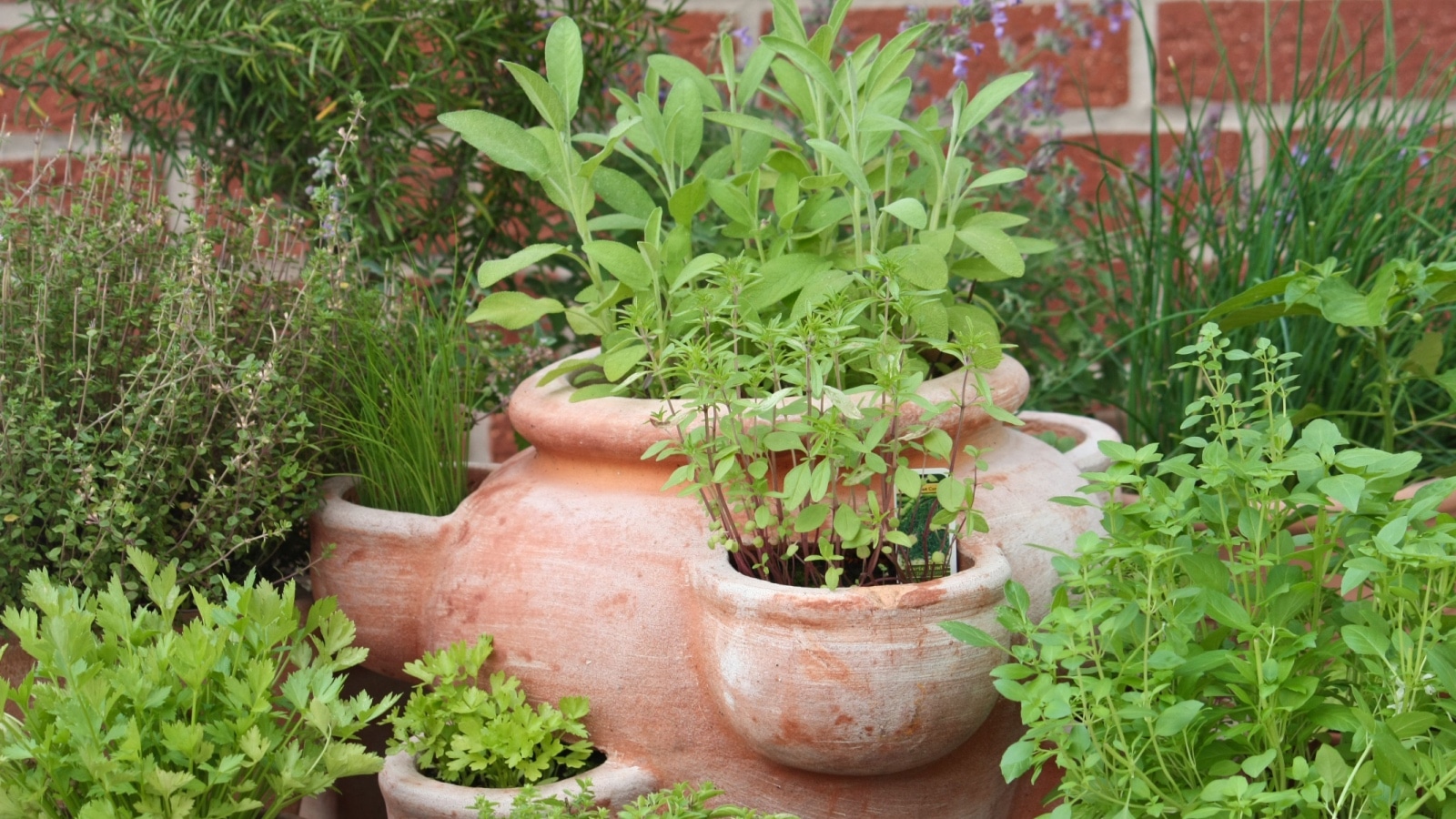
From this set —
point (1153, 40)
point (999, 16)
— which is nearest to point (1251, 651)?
point (999, 16)

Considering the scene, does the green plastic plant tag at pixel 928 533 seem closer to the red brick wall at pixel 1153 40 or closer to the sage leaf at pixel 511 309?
the sage leaf at pixel 511 309

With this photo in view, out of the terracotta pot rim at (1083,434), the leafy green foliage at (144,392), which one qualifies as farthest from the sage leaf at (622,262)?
the terracotta pot rim at (1083,434)


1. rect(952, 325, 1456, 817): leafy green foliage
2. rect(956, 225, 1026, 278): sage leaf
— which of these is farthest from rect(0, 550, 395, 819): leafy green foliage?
rect(956, 225, 1026, 278): sage leaf

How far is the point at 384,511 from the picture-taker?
1048 mm

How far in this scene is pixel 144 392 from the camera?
95cm

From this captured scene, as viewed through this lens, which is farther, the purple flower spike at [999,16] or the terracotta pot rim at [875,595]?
the purple flower spike at [999,16]

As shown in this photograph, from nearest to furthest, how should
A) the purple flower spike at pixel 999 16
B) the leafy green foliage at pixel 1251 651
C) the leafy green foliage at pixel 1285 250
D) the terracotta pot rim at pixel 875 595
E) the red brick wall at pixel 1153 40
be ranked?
the leafy green foliage at pixel 1251 651, the terracotta pot rim at pixel 875 595, the leafy green foliage at pixel 1285 250, the purple flower spike at pixel 999 16, the red brick wall at pixel 1153 40

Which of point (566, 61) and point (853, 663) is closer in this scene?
point (853, 663)

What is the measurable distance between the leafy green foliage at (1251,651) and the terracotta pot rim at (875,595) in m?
0.03

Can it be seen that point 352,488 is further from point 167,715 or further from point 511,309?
point 167,715

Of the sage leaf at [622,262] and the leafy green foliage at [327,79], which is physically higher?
the leafy green foliage at [327,79]

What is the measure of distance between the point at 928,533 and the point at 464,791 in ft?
1.16

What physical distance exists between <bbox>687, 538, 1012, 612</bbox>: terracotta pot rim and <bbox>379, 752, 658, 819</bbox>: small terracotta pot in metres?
0.16

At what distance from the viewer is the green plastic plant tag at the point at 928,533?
873 millimetres
